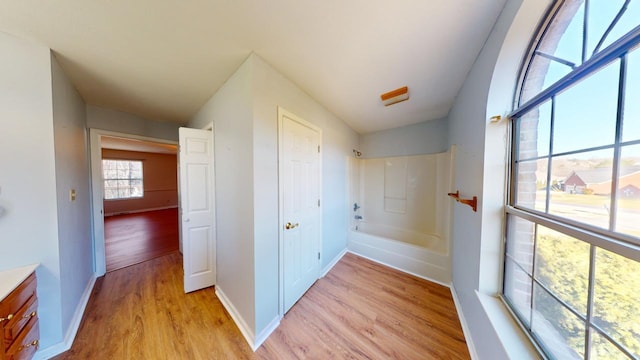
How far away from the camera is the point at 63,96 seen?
1.48m

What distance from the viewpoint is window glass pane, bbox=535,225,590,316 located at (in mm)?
698

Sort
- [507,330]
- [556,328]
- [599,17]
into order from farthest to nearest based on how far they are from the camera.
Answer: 1. [507,330]
2. [556,328]
3. [599,17]

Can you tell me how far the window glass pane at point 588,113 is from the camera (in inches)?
24.5

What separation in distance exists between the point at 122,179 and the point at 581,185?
9758 millimetres

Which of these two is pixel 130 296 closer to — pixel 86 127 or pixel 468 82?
pixel 86 127

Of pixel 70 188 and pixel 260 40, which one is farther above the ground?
pixel 260 40

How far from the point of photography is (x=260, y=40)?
122 cm

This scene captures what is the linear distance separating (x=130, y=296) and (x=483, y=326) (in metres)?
3.31

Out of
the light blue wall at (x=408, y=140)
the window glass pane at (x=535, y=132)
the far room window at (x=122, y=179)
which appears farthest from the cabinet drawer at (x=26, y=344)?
the far room window at (x=122, y=179)

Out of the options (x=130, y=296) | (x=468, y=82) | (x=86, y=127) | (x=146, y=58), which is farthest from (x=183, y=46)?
(x=130, y=296)

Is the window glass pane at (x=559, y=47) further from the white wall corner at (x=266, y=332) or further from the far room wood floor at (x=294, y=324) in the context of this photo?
the white wall corner at (x=266, y=332)

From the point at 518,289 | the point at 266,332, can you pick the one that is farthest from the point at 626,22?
the point at 266,332

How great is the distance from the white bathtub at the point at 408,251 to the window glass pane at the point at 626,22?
2.21 meters

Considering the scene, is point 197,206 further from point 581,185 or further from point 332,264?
point 581,185
